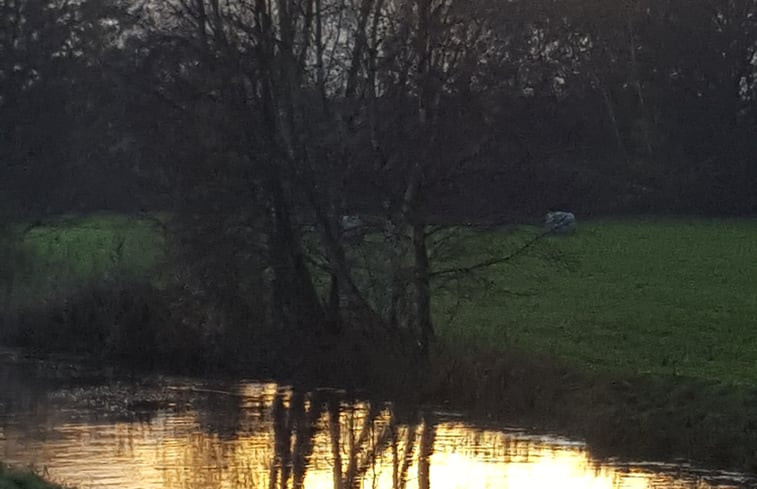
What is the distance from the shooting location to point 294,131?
956 inches

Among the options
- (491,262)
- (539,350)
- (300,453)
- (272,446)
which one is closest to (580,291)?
(539,350)

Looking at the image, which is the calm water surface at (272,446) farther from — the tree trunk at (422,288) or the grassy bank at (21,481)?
the tree trunk at (422,288)

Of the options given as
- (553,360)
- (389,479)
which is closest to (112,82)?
(553,360)

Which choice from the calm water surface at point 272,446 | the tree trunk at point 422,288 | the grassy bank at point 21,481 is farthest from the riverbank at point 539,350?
the grassy bank at point 21,481

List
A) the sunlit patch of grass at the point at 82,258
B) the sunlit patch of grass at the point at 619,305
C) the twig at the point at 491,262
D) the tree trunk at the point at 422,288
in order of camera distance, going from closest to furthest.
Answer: the twig at the point at 491,262, the sunlit patch of grass at the point at 619,305, the tree trunk at the point at 422,288, the sunlit patch of grass at the point at 82,258

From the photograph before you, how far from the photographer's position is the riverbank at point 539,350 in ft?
57.8

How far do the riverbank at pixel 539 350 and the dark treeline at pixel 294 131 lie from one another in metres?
0.73

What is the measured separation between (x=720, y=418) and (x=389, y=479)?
4.49 metres

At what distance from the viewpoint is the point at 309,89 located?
80.1 feet

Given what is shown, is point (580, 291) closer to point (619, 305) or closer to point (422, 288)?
point (619, 305)

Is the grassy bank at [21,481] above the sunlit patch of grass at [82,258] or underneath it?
underneath

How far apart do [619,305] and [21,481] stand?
17.8 metres

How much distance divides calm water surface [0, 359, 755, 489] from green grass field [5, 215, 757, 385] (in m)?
3.07

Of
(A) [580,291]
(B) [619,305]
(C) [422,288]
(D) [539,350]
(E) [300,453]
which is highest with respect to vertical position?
(A) [580,291]
